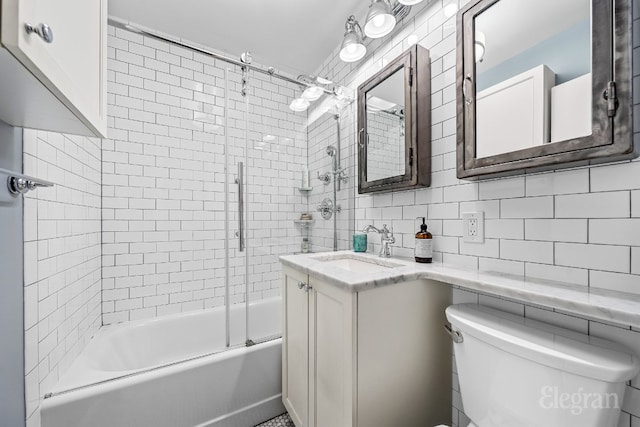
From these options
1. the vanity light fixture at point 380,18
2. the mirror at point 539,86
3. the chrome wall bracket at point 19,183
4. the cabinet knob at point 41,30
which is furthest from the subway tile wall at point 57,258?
the mirror at point 539,86

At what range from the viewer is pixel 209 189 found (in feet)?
7.65

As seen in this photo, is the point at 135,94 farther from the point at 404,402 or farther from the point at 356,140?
the point at 404,402

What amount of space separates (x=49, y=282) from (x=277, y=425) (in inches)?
56.2

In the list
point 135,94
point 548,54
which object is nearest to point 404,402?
point 548,54

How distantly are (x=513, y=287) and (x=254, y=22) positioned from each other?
234 cm

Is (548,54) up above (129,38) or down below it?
Answer: below

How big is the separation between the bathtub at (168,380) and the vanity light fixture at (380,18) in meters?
1.86

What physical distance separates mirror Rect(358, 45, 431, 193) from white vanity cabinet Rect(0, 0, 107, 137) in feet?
4.38

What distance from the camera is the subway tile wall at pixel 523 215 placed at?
2.57 feet

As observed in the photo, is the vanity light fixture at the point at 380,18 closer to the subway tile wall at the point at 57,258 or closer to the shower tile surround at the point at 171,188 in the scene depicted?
the shower tile surround at the point at 171,188

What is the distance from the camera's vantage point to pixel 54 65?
1.79 ft

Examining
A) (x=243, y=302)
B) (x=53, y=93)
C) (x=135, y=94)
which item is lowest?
(x=243, y=302)

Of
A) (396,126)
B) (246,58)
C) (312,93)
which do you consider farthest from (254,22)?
(396,126)

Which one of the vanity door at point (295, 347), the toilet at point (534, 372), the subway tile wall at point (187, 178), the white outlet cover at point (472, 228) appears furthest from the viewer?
the subway tile wall at point (187, 178)
